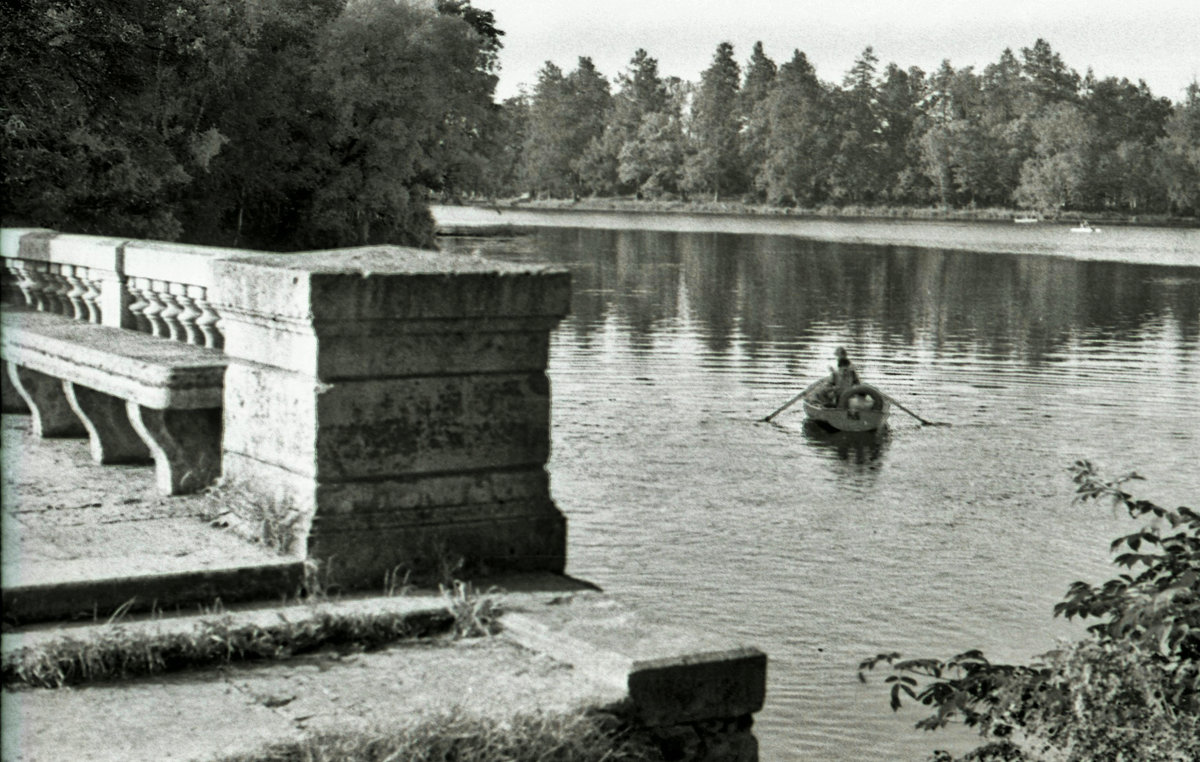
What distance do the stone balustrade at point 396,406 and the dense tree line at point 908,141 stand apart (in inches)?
4780

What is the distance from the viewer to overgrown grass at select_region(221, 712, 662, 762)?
3768mm

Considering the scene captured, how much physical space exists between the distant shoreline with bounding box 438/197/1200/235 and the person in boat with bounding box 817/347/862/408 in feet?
275

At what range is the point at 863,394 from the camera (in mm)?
26016

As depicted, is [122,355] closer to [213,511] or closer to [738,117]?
[213,511]

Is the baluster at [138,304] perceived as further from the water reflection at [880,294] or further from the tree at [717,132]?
the tree at [717,132]

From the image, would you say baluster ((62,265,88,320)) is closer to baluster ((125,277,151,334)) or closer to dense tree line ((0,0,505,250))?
baluster ((125,277,151,334))

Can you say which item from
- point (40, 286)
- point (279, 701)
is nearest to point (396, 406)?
point (279, 701)

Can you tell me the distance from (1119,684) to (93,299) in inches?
213

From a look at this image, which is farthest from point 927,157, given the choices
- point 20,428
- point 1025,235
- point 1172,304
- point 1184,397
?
point 20,428

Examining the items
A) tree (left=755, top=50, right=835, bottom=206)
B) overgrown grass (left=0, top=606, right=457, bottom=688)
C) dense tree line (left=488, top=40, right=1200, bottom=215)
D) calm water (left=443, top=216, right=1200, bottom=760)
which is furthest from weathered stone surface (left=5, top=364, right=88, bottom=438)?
tree (left=755, top=50, right=835, bottom=206)

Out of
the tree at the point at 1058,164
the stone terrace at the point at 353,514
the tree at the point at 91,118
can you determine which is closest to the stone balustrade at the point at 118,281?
the stone terrace at the point at 353,514

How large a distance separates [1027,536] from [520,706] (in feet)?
Answer: 50.9

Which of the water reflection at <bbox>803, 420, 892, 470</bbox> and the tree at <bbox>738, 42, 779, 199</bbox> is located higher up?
the tree at <bbox>738, 42, 779, 199</bbox>

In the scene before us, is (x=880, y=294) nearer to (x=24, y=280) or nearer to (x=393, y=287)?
(x=24, y=280)
